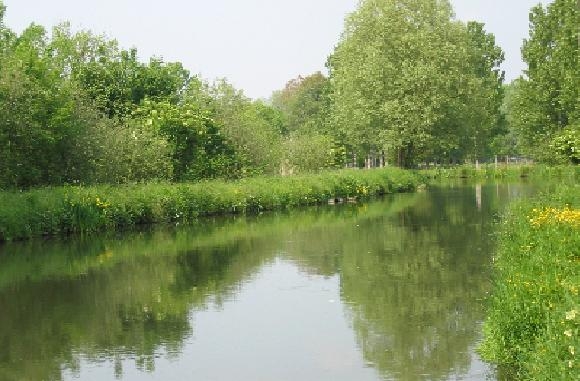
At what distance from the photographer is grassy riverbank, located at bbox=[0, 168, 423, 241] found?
105ft

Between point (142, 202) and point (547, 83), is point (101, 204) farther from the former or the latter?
point (547, 83)

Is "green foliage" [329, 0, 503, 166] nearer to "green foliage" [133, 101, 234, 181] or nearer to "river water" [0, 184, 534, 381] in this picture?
"green foliage" [133, 101, 234, 181]

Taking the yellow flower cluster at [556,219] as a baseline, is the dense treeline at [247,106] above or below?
above

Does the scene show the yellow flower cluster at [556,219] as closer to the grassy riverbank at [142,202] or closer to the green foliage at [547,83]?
the grassy riverbank at [142,202]

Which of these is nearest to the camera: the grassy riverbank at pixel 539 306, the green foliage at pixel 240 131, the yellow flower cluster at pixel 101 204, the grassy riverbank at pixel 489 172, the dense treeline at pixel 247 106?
the grassy riverbank at pixel 539 306

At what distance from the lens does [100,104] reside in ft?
160

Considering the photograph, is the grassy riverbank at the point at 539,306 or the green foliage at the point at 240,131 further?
the green foliage at the point at 240,131

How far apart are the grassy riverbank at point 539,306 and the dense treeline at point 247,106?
83.2 ft

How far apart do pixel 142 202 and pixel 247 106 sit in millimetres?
20665

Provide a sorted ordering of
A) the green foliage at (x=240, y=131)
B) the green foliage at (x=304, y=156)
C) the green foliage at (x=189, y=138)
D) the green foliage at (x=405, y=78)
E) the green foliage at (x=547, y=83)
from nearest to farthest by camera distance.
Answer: the green foliage at (x=189, y=138)
the green foliage at (x=240, y=131)
the green foliage at (x=304, y=156)
the green foliage at (x=405, y=78)
the green foliage at (x=547, y=83)

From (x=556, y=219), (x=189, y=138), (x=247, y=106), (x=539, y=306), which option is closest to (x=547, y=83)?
(x=247, y=106)

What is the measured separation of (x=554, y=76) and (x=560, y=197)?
2616 inches

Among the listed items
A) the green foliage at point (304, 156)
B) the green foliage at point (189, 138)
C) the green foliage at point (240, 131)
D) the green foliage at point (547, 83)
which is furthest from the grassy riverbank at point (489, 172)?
the green foliage at point (189, 138)

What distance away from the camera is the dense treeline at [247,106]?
37812 millimetres
